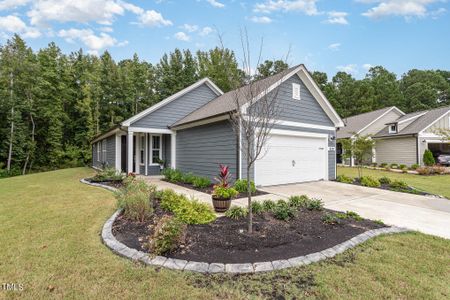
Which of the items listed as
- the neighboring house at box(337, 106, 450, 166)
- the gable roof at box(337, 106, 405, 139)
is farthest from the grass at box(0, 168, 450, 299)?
the gable roof at box(337, 106, 405, 139)

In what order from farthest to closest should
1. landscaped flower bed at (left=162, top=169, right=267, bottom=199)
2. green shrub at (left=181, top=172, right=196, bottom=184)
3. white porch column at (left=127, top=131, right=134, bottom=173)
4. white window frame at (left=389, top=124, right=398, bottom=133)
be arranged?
white window frame at (left=389, top=124, right=398, bottom=133) → white porch column at (left=127, top=131, right=134, bottom=173) → green shrub at (left=181, top=172, right=196, bottom=184) → landscaped flower bed at (left=162, top=169, right=267, bottom=199)

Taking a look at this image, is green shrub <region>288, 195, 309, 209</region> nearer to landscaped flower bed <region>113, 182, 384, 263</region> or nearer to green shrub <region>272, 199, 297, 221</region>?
landscaped flower bed <region>113, 182, 384, 263</region>

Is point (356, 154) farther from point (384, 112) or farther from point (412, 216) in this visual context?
point (384, 112)

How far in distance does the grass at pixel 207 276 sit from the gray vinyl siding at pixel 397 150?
62.8 feet

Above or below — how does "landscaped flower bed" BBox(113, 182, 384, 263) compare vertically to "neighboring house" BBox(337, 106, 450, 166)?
below

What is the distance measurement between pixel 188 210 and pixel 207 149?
5782 millimetres

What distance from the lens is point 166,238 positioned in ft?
11.2

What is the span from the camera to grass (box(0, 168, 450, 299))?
2566 millimetres

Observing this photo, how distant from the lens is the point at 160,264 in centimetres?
312

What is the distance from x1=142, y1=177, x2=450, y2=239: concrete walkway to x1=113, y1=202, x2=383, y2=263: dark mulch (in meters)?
1.03

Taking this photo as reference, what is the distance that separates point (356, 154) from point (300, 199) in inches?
300

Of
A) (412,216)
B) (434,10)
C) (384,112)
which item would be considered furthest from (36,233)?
(384,112)

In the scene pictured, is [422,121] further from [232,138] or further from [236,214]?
[236,214]

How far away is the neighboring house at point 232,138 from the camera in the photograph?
9688 millimetres
